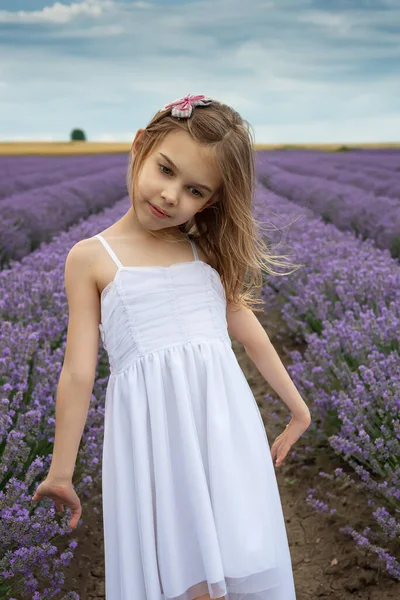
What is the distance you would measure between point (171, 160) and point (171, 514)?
2.18 feet

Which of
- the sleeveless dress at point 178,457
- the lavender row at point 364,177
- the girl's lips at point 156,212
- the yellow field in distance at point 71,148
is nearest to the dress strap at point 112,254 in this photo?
the sleeveless dress at point 178,457

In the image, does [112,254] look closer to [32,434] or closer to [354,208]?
[32,434]

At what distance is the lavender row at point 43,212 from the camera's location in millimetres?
5457

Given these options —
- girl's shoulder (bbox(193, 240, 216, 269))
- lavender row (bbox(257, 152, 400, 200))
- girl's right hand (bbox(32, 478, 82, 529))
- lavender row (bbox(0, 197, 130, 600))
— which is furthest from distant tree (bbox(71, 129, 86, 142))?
girl's right hand (bbox(32, 478, 82, 529))

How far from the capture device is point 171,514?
1385 millimetres

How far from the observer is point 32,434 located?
2123 mm

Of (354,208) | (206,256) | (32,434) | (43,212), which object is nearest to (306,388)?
(32,434)

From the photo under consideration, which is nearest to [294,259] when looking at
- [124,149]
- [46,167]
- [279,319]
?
[279,319]

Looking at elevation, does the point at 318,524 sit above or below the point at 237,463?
below

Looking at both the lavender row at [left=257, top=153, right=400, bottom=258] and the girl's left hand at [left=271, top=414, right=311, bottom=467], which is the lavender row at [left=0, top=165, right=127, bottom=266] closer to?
the lavender row at [left=257, top=153, right=400, bottom=258]

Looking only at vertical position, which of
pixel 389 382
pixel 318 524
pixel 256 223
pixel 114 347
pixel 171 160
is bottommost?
pixel 318 524

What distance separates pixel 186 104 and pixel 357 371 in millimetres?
1560

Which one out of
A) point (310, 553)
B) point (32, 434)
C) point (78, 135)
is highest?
point (78, 135)

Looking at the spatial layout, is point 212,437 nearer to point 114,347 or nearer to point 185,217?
point 114,347
